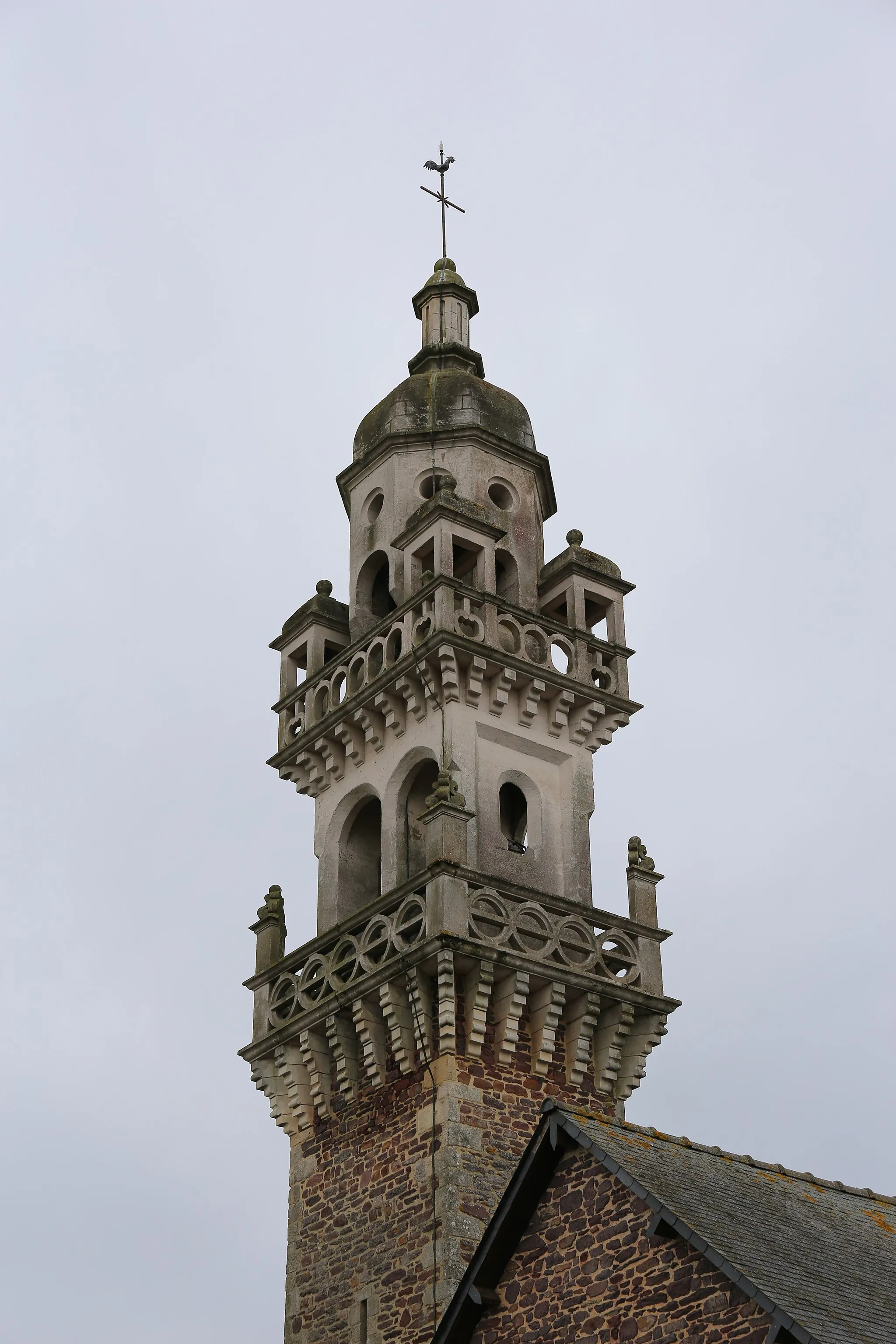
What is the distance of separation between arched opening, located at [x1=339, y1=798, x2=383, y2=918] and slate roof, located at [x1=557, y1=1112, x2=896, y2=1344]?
797 centimetres

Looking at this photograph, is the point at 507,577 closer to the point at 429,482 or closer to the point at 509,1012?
the point at 429,482

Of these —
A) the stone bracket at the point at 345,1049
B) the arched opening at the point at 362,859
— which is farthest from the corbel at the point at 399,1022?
the arched opening at the point at 362,859

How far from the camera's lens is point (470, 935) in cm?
2147

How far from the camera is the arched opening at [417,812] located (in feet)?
78.1

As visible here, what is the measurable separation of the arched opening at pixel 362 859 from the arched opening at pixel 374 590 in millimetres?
2906

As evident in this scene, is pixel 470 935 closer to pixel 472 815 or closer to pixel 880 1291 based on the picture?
pixel 472 815

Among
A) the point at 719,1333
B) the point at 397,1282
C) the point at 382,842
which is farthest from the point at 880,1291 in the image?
the point at 382,842

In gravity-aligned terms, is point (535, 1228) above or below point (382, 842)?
below

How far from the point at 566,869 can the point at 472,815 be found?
2.02 meters

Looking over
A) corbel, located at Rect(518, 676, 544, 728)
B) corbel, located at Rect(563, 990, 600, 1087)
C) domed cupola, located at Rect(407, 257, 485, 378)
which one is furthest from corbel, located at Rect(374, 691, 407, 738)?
domed cupola, located at Rect(407, 257, 485, 378)

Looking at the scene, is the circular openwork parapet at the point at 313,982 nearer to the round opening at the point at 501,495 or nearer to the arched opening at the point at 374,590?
the arched opening at the point at 374,590

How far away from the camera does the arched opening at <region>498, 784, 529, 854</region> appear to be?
82.4 feet

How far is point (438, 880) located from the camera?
21.6 metres

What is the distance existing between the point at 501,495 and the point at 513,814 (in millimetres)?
4649
